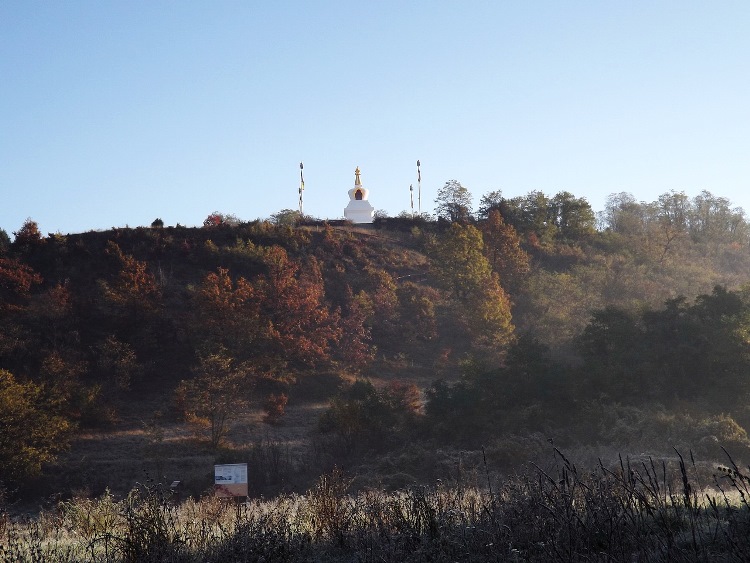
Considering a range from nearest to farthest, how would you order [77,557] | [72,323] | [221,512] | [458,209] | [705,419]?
[77,557]
[221,512]
[705,419]
[72,323]
[458,209]

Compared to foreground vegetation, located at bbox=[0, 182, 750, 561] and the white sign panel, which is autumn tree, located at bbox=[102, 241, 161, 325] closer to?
foreground vegetation, located at bbox=[0, 182, 750, 561]

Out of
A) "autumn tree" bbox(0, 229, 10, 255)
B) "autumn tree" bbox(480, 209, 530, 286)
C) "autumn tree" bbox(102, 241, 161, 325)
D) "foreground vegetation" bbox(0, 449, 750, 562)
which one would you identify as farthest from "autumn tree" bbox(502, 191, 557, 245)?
"foreground vegetation" bbox(0, 449, 750, 562)

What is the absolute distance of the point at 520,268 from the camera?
44.3 metres

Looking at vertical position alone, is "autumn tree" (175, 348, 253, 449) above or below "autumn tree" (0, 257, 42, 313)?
below

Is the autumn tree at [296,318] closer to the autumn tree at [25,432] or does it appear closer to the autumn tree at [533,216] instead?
the autumn tree at [25,432]

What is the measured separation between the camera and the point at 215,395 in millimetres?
28766

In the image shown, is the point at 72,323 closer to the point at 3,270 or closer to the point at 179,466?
the point at 3,270

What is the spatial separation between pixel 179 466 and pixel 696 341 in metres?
17.2

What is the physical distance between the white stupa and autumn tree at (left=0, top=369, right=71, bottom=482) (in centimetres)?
3653

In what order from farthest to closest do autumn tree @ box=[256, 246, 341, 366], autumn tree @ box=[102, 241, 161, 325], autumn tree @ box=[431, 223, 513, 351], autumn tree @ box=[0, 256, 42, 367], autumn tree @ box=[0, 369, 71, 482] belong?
Result: autumn tree @ box=[431, 223, 513, 351] < autumn tree @ box=[102, 241, 161, 325] < autumn tree @ box=[256, 246, 341, 366] < autumn tree @ box=[0, 256, 42, 367] < autumn tree @ box=[0, 369, 71, 482]

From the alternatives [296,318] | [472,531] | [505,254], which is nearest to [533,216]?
[505,254]

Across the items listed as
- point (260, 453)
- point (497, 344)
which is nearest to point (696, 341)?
point (497, 344)

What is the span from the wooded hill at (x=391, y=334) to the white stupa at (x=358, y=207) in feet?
6.45

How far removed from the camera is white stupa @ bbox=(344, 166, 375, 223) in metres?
61.2
